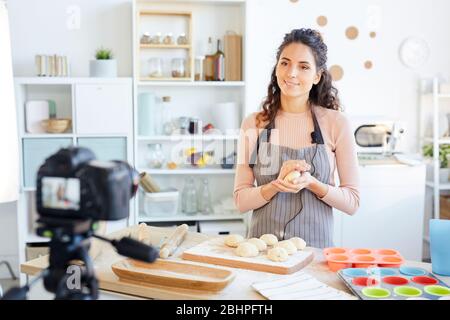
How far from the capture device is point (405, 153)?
433cm

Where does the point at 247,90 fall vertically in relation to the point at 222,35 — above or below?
below

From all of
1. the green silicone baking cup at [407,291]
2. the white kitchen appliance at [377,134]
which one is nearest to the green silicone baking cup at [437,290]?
the green silicone baking cup at [407,291]

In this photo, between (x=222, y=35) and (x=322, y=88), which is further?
(x=222, y=35)

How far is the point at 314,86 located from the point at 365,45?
217 cm

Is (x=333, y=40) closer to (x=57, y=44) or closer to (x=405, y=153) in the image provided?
(x=405, y=153)

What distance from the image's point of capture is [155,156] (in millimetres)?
4109

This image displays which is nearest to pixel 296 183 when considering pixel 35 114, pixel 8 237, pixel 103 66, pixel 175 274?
pixel 175 274

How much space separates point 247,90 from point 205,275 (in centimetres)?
247

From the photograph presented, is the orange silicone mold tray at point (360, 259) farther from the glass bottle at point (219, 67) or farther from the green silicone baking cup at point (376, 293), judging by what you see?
the glass bottle at point (219, 67)

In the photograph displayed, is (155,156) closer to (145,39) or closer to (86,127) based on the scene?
(86,127)

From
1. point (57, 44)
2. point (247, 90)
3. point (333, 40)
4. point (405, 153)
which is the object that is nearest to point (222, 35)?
point (247, 90)

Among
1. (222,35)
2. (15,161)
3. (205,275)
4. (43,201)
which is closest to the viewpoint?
(43,201)

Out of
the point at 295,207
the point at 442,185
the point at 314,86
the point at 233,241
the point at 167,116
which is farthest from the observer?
Answer: the point at 442,185
